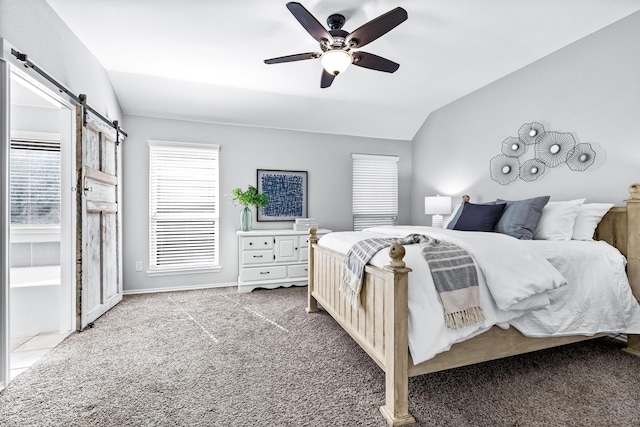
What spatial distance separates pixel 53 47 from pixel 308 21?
6.81 ft

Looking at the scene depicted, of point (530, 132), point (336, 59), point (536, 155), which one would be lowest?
point (536, 155)

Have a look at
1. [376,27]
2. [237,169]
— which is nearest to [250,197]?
[237,169]

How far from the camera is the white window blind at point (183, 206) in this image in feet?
13.5

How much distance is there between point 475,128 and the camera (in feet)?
13.2

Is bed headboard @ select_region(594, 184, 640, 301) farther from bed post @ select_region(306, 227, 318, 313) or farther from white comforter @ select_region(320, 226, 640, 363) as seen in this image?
bed post @ select_region(306, 227, 318, 313)

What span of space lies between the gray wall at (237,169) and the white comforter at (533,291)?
253cm

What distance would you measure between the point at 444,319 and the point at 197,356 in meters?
1.79

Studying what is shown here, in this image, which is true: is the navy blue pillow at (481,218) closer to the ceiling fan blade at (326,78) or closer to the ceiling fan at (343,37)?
the ceiling fan at (343,37)

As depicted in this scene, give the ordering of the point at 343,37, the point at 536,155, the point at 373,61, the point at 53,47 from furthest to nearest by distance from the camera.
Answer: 1. the point at 536,155
2. the point at 373,61
3. the point at 53,47
4. the point at 343,37

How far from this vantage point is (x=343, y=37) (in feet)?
7.43

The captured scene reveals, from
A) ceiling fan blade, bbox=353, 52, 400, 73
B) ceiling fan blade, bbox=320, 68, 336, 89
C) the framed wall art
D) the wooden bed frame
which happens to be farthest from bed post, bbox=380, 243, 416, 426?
the framed wall art

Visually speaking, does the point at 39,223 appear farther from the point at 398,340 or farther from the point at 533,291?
the point at 533,291

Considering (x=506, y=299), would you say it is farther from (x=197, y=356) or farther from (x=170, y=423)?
(x=197, y=356)

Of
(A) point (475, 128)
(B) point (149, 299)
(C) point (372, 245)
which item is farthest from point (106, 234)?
(A) point (475, 128)
